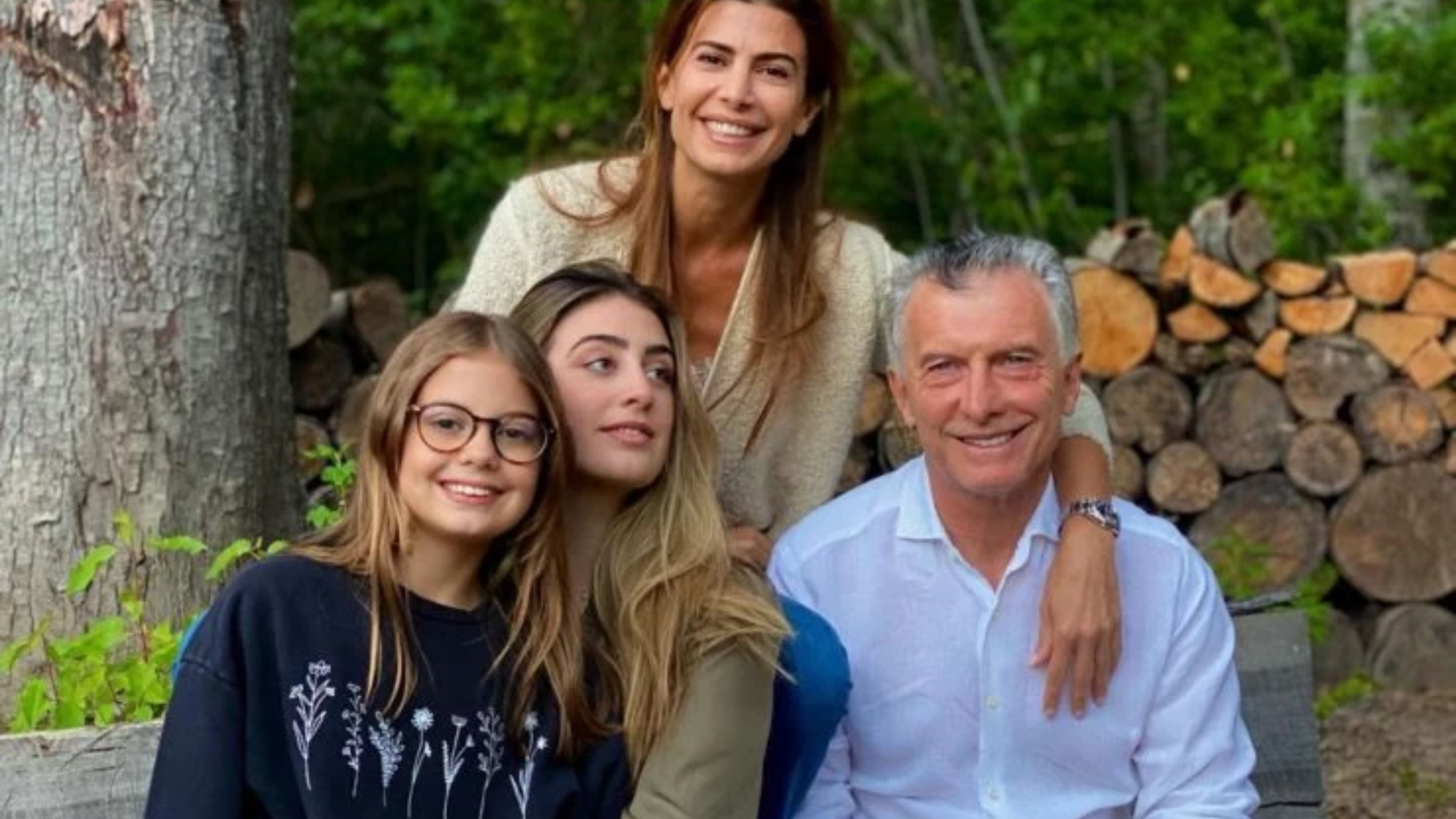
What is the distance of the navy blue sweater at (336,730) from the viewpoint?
284 centimetres

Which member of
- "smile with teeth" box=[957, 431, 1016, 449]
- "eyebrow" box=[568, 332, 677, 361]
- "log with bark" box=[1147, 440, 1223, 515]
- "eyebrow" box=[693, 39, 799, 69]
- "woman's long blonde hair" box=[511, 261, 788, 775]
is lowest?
"log with bark" box=[1147, 440, 1223, 515]

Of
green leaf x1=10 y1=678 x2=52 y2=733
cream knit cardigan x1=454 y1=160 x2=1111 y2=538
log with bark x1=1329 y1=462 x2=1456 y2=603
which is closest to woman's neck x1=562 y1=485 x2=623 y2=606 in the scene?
cream knit cardigan x1=454 y1=160 x2=1111 y2=538

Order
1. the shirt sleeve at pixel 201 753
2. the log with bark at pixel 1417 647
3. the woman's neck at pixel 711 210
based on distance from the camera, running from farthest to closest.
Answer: the log with bark at pixel 1417 647 < the woman's neck at pixel 711 210 < the shirt sleeve at pixel 201 753

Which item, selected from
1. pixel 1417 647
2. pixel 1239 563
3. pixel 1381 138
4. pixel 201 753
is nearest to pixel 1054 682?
pixel 201 753

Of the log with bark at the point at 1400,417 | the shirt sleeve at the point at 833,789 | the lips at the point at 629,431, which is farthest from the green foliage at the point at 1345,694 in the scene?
the lips at the point at 629,431

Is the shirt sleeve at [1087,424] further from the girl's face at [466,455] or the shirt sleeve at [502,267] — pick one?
the girl's face at [466,455]

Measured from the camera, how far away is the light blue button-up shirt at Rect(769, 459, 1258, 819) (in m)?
3.22

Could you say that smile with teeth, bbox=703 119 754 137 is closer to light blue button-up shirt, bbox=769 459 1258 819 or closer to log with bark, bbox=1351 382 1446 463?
light blue button-up shirt, bbox=769 459 1258 819

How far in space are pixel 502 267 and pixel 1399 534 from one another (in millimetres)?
3917

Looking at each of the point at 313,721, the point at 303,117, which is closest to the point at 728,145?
the point at 313,721

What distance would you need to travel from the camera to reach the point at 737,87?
11.7ft

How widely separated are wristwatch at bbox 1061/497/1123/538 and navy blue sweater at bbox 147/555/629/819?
0.69 metres

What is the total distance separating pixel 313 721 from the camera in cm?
287

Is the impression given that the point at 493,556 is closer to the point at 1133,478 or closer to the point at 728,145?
the point at 728,145
